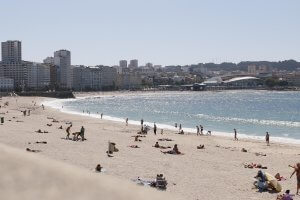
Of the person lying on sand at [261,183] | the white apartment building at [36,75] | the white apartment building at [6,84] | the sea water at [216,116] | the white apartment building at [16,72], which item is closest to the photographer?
the person lying on sand at [261,183]

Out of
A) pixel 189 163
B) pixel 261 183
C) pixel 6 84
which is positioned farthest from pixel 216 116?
pixel 6 84

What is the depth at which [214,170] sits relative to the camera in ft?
63.4

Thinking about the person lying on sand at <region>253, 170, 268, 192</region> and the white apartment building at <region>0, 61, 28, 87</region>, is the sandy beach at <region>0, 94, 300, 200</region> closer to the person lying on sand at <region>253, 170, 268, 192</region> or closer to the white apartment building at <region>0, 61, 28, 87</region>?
the person lying on sand at <region>253, 170, 268, 192</region>

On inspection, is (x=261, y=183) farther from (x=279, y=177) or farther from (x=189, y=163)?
(x=189, y=163)

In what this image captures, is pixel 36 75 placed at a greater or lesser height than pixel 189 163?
greater

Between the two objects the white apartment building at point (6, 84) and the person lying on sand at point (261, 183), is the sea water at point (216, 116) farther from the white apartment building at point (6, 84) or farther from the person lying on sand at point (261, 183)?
the white apartment building at point (6, 84)

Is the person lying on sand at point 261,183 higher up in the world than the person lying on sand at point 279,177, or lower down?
higher up

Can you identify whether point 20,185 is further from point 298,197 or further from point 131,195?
point 298,197

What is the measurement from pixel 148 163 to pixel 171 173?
8.24ft

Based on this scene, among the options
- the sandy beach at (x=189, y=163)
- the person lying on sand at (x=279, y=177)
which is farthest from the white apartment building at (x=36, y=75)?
the person lying on sand at (x=279, y=177)

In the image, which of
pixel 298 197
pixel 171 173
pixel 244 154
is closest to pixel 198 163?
pixel 171 173

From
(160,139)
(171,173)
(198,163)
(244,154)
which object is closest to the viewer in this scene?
(171,173)

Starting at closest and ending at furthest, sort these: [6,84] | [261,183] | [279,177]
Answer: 1. [261,183]
2. [279,177]
3. [6,84]

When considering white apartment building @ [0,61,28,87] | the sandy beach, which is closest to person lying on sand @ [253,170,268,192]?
the sandy beach
